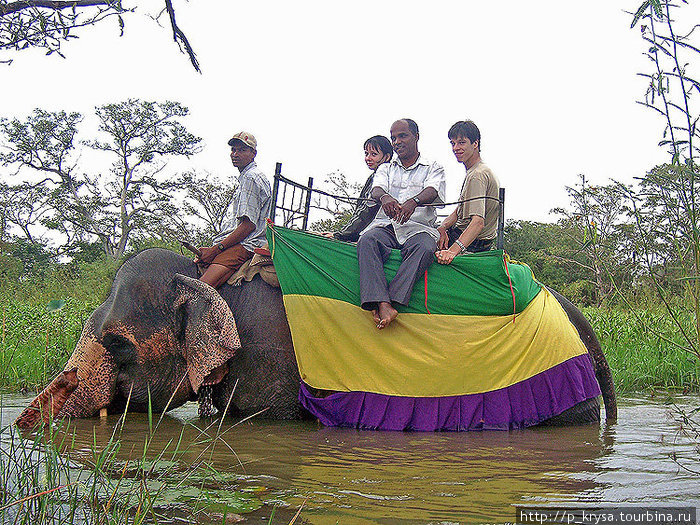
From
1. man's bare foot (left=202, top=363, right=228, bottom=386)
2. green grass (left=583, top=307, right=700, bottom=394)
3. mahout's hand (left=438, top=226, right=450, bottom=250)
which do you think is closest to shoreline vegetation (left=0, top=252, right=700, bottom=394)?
green grass (left=583, top=307, right=700, bottom=394)

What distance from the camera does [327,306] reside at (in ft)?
16.5

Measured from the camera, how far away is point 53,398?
4.66 m

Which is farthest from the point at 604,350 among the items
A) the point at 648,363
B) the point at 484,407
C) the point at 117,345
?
the point at 117,345

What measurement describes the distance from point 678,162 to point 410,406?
2659mm

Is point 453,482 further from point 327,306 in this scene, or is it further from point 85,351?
point 85,351

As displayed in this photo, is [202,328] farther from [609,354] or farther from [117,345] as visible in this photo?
[609,354]

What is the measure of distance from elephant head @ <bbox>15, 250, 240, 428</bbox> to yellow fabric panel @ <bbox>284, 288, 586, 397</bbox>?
59 cm

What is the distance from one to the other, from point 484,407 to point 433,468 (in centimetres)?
131

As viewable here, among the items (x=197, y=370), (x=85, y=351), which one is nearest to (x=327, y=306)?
(x=197, y=370)

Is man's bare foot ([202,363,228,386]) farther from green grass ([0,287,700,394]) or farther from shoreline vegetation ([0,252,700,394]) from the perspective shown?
green grass ([0,287,700,394])

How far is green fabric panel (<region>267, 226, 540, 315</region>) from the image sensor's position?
16.2 ft

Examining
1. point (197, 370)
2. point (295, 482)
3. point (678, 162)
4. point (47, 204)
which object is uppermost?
point (47, 204)

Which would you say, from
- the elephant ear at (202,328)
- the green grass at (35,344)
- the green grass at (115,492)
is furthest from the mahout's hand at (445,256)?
the green grass at (35,344)

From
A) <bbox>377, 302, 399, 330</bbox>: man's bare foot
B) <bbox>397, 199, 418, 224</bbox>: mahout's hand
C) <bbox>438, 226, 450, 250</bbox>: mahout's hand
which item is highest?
<bbox>397, 199, 418, 224</bbox>: mahout's hand
